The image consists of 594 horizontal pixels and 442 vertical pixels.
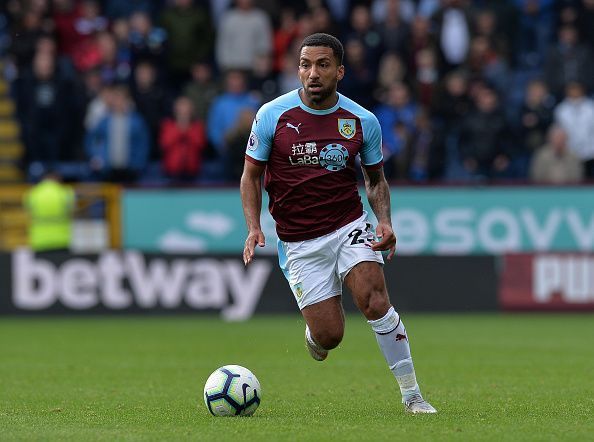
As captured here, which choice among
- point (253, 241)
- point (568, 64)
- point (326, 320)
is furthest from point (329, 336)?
point (568, 64)

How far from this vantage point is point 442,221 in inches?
800

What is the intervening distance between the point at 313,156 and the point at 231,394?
165 centimetres

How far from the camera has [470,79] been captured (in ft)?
70.2

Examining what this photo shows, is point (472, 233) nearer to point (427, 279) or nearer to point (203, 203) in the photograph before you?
point (427, 279)

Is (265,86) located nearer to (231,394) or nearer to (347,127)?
(347,127)

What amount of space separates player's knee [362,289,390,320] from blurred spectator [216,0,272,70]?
13524 mm

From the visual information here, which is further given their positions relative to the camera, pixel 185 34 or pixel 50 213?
pixel 185 34

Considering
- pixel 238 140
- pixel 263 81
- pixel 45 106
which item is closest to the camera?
pixel 238 140

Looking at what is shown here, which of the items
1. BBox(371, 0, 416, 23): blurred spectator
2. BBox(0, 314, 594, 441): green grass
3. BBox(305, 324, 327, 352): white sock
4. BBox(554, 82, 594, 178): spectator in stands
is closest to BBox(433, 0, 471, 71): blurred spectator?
BBox(371, 0, 416, 23): blurred spectator

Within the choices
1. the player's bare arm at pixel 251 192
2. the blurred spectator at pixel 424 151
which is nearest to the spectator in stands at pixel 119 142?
the blurred spectator at pixel 424 151

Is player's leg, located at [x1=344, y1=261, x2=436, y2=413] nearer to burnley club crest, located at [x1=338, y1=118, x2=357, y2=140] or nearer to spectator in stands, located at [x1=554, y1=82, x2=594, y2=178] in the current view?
burnley club crest, located at [x1=338, y1=118, x2=357, y2=140]

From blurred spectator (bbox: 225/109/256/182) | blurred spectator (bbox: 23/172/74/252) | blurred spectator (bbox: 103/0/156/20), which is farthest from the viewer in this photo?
blurred spectator (bbox: 103/0/156/20)

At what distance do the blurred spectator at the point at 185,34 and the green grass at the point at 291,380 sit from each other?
4.95m

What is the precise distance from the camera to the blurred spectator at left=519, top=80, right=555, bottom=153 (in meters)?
20.8
